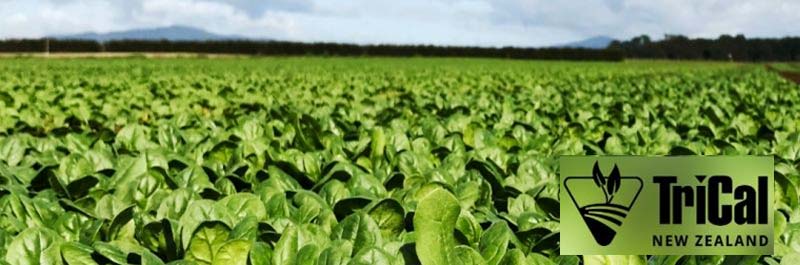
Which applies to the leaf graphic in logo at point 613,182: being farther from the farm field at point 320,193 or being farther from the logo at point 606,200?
the farm field at point 320,193

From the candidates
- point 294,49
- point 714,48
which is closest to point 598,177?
point 294,49

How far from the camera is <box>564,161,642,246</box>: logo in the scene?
5.02 feet

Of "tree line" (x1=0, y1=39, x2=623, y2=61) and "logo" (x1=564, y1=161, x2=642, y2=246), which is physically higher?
"tree line" (x1=0, y1=39, x2=623, y2=61)

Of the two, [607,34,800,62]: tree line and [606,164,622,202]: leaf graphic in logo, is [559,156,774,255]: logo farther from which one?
[607,34,800,62]: tree line

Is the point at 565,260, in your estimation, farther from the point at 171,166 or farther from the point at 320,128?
the point at 320,128

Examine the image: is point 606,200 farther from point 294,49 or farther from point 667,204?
point 294,49

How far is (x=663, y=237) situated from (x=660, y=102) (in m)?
A: 8.62

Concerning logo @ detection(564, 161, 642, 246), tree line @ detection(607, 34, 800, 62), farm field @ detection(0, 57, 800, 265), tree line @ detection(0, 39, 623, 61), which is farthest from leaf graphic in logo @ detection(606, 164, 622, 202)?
tree line @ detection(607, 34, 800, 62)

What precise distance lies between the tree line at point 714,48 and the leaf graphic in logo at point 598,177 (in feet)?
444

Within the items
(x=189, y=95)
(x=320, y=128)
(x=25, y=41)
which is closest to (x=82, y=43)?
(x=25, y=41)

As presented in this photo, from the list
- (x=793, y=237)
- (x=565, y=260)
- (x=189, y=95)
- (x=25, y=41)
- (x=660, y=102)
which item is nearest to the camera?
(x=565, y=260)

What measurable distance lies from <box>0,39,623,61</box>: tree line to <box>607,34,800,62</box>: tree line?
1291 inches

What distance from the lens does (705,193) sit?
1.53m

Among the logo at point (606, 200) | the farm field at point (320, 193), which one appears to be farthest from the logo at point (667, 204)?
the farm field at point (320, 193)
